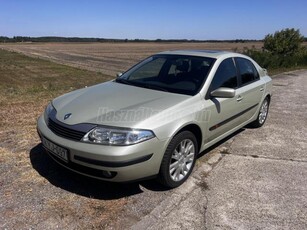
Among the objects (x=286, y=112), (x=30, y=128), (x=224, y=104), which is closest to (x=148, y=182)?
(x=224, y=104)

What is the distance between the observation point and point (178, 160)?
3688mm

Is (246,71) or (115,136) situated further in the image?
(246,71)

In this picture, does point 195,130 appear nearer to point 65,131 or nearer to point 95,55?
point 65,131

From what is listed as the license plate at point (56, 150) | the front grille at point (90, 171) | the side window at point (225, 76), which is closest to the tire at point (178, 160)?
the front grille at point (90, 171)

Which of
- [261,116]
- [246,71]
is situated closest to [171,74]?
[246,71]

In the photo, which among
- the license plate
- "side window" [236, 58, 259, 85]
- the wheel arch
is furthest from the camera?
"side window" [236, 58, 259, 85]

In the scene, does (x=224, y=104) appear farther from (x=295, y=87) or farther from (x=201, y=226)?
(x=295, y=87)

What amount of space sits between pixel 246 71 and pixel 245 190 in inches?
89.8

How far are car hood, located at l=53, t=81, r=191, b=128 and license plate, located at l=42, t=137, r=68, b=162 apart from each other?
0.92 feet

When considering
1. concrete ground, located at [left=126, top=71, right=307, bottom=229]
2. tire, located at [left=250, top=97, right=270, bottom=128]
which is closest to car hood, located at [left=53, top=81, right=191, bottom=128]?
concrete ground, located at [left=126, top=71, right=307, bottom=229]

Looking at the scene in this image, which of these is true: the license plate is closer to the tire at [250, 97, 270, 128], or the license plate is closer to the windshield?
the windshield

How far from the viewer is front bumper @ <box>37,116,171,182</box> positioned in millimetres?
3068

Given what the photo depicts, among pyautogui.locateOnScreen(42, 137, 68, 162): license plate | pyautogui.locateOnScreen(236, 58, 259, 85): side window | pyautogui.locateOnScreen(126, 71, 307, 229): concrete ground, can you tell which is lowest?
pyautogui.locateOnScreen(126, 71, 307, 229): concrete ground

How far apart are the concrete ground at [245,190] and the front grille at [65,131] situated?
1047 millimetres
